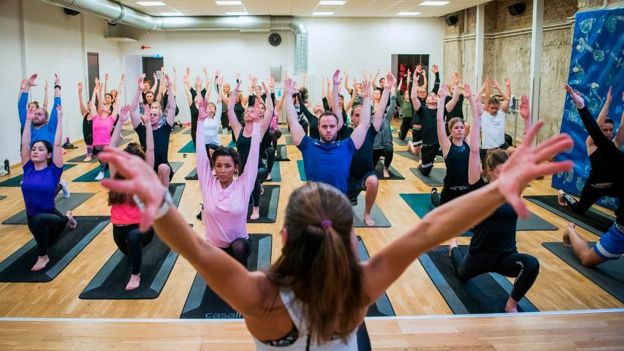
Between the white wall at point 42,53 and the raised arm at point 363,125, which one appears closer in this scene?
the raised arm at point 363,125

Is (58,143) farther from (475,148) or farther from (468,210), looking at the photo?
(468,210)

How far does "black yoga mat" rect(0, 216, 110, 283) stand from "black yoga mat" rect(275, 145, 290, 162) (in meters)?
4.39

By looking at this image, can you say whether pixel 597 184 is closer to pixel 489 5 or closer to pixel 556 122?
pixel 556 122

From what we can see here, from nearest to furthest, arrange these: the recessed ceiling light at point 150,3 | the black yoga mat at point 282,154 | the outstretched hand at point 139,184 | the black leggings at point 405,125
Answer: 1. the outstretched hand at point 139,184
2. the black yoga mat at point 282,154
3. the black leggings at point 405,125
4. the recessed ceiling light at point 150,3

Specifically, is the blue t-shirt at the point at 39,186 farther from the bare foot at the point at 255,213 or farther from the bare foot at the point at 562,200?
the bare foot at the point at 562,200

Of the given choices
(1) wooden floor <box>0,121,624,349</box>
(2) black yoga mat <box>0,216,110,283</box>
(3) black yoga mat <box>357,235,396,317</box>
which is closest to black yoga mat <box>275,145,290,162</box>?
(1) wooden floor <box>0,121,624,349</box>

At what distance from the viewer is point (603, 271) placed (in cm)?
455

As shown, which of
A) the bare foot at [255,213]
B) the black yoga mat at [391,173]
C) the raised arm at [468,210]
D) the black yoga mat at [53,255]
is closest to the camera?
the raised arm at [468,210]

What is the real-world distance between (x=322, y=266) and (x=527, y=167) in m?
0.50

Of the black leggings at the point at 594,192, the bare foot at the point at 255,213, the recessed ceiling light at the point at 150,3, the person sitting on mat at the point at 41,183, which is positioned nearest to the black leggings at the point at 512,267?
the black leggings at the point at 594,192

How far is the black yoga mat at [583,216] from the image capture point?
5781mm

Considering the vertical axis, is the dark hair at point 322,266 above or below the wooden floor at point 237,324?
above

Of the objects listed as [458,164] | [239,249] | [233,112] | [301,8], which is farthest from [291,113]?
[301,8]

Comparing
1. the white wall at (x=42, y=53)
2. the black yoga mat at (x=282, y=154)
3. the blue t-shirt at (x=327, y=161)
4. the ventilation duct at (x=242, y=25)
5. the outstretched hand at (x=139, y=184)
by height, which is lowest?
the black yoga mat at (x=282, y=154)
